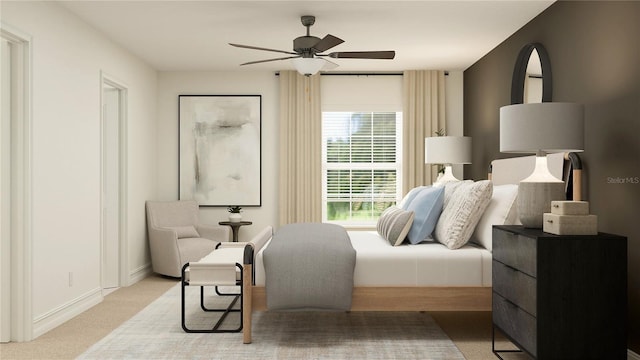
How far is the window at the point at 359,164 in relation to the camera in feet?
22.3

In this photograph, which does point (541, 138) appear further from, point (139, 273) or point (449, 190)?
point (139, 273)

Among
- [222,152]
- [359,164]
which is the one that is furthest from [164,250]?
[359,164]

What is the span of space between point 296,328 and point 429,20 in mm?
2807

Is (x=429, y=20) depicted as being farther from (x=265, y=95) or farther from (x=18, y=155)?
(x=18, y=155)

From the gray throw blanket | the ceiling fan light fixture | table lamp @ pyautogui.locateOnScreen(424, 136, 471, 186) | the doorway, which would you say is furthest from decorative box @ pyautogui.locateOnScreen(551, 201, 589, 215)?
the doorway

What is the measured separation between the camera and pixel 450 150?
223 inches

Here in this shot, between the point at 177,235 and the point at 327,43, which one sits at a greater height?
the point at 327,43

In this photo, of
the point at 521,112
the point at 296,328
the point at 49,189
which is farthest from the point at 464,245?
the point at 49,189

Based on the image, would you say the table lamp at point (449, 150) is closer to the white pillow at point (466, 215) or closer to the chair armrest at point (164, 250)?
the white pillow at point (466, 215)

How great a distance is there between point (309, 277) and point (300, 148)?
354cm

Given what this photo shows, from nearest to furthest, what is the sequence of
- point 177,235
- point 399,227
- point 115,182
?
point 399,227 → point 115,182 → point 177,235

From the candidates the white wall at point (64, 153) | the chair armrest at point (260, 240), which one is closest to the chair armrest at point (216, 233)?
the white wall at point (64, 153)

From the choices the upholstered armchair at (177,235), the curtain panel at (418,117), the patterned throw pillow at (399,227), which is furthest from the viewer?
the curtain panel at (418,117)

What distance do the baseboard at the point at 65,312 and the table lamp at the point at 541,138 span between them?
131 inches
